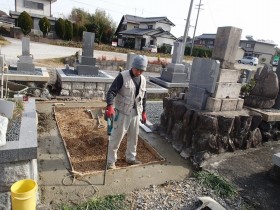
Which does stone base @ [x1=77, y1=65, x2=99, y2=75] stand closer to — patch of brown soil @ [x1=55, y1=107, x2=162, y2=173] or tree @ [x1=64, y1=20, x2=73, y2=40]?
patch of brown soil @ [x1=55, y1=107, x2=162, y2=173]

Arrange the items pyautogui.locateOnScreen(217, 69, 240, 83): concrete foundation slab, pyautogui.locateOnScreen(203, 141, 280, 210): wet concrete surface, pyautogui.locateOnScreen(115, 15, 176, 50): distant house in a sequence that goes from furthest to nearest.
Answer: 1. pyautogui.locateOnScreen(115, 15, 176, 50): distant house
2. pyautogui.locateOnScreen(217, 69, 240, 83): concrete foundation slab
3. pyautogui.locateOnScreen(203, 141, 280, 210): wet concrete surface

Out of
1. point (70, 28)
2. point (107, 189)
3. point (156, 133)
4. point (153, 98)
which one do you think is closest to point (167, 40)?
point (70, 28)

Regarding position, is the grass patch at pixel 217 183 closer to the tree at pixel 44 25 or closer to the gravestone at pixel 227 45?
the gravestone at pixel 227 45

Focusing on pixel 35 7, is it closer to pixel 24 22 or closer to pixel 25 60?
pixel 24 22

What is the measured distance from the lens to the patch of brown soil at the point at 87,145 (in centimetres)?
402

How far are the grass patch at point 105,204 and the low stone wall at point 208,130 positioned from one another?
6.08 ft

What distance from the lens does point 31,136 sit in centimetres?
305

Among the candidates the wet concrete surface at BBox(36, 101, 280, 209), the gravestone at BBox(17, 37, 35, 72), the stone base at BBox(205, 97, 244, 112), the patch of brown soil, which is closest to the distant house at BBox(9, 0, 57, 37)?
the gravestone at BBox(17, 37, 35, 72)

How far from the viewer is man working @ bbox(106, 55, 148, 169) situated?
138 inches

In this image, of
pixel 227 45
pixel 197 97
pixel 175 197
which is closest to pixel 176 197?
pixel 175 197

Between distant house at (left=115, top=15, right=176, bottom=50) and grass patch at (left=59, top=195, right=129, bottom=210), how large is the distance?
3311 cm

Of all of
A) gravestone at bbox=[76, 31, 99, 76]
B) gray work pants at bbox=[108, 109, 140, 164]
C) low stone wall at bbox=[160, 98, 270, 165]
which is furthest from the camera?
gravestone at bbox=[76, 31, 99, 76]

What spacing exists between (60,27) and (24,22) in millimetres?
4104

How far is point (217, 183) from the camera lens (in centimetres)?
374
